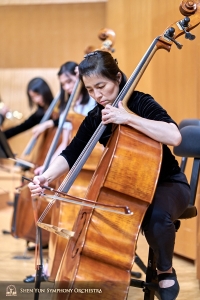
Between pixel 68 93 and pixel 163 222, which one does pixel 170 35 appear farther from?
pixel 68 93

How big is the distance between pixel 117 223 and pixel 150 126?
33cm

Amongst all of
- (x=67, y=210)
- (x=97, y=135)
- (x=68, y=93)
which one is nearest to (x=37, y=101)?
(x=68, y=93)

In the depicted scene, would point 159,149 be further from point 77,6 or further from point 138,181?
point 77,6

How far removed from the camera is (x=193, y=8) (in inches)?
74.5

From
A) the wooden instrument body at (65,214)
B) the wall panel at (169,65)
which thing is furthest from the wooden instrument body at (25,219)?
the wall panel at (169,65)

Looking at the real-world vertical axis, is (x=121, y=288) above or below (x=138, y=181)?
Result: below

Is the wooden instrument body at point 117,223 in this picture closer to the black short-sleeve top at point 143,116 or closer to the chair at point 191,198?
the black short-sleeve top at point 143,116

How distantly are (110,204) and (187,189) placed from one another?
35 cm

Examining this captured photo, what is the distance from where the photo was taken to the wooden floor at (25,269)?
254cm

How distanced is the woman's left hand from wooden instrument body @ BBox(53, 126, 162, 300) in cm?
6

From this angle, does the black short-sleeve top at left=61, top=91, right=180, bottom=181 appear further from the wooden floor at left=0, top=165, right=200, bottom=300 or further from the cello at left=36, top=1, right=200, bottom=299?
the wooden floor at left=0, top=165, right=200, bottom=300

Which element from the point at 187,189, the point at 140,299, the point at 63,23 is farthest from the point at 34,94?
the point at 63,23

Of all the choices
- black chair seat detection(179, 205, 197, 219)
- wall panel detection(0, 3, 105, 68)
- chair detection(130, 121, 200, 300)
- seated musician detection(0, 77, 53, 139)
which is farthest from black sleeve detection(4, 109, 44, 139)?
wall panel detection(0, 3, 105, 68)

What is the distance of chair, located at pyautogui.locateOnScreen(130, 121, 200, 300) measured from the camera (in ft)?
6.45
